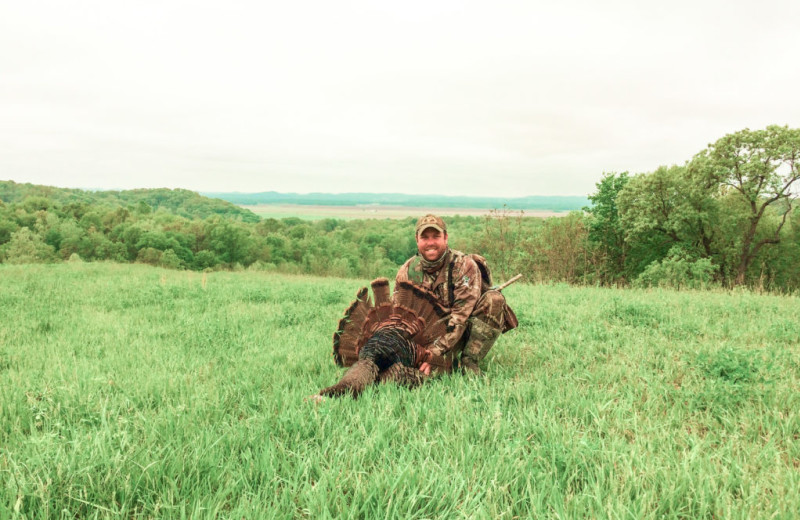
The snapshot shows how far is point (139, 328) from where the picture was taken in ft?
21.4

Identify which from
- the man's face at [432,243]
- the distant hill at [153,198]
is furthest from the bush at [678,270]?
the distant hill at [153,198]

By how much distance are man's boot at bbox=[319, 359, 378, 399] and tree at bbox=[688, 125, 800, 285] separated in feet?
109

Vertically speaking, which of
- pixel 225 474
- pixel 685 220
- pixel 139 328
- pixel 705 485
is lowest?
pixel 139 328

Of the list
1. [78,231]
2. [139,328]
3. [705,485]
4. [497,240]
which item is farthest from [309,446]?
[78,231]

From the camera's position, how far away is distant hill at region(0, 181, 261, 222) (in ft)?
364

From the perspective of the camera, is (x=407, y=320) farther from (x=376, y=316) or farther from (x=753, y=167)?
(x=753, y=167)

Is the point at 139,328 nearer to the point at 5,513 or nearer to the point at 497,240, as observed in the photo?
the point at 5,513

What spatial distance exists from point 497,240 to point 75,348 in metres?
24.8

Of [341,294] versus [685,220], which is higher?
[685,220]

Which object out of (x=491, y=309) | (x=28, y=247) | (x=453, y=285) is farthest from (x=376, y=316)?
(x=28, y=247)

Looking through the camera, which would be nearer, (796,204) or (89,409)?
(89,409)

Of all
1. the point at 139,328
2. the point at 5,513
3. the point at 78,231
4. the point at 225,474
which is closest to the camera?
the point at 5,513

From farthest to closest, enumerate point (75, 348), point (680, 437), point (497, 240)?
point (497, 240)
point (75, 348)
point (680, 437)

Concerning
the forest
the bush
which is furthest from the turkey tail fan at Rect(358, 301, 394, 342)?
the bush
